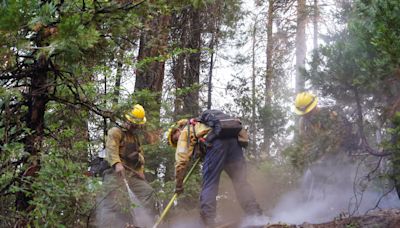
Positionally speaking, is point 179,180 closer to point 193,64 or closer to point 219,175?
point 219,175

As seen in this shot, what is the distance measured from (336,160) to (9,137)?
5.22 m

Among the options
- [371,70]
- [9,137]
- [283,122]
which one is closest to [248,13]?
[283,122]

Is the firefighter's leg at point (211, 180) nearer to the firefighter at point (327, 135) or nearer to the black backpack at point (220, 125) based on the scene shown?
the black backpack at point (220, 125)

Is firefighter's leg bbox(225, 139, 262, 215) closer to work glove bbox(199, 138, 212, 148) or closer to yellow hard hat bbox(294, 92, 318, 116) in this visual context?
work glove bbox(199, 138, 212, 148)

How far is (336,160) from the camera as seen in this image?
7.36 meters

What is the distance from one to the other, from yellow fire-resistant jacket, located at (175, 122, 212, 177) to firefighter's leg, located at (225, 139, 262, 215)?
0.46m

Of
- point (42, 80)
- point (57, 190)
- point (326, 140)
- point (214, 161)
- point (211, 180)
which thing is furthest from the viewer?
point (214, 161)

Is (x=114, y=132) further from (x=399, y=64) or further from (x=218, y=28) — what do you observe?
(x=218, y=28)

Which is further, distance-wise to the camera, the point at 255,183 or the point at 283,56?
the point at 283,56

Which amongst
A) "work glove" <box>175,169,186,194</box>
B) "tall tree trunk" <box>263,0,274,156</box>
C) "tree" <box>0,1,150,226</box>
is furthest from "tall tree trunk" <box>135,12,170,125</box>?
"tree" <box>0,1,150,226</box>

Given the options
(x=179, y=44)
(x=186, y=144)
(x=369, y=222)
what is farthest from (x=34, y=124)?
(x=179, y=44)

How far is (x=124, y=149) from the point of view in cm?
766

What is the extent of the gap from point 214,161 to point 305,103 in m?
2.08

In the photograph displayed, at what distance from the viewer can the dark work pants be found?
655 centimetres
